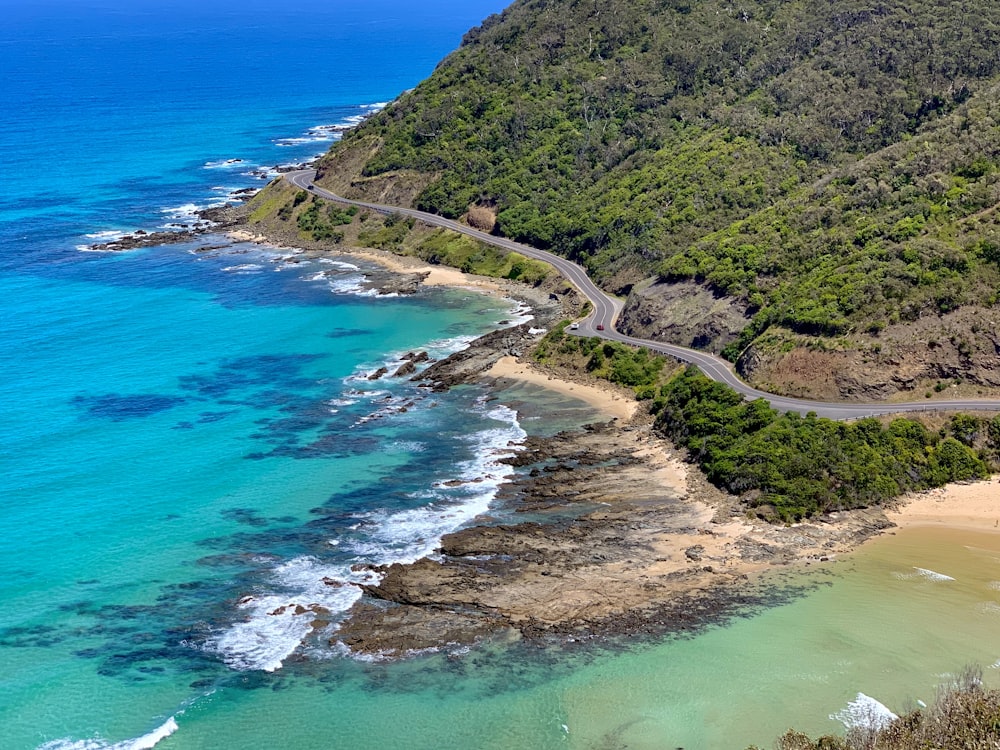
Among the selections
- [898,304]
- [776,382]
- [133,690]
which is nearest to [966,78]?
[898,304]

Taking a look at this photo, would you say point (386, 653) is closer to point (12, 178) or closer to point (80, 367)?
point (80, 367)

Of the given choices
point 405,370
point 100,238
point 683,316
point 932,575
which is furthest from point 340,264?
point 932,575

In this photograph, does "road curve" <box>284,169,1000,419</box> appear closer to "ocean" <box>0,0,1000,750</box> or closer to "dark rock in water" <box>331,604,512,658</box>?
"ocean" <box>0,0,1000,750</box>

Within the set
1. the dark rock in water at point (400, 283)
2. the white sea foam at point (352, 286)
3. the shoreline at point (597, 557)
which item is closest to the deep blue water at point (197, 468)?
the white sea foam at point (352, 286)

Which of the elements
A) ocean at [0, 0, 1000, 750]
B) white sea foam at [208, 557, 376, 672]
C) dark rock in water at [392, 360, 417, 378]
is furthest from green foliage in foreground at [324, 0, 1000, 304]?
white sea foam at [208, 557, 376, 672]

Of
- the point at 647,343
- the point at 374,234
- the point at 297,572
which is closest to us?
the point at 297,572

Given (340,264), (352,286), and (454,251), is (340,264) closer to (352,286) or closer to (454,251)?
(352,286)

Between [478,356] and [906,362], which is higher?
[478,356]
